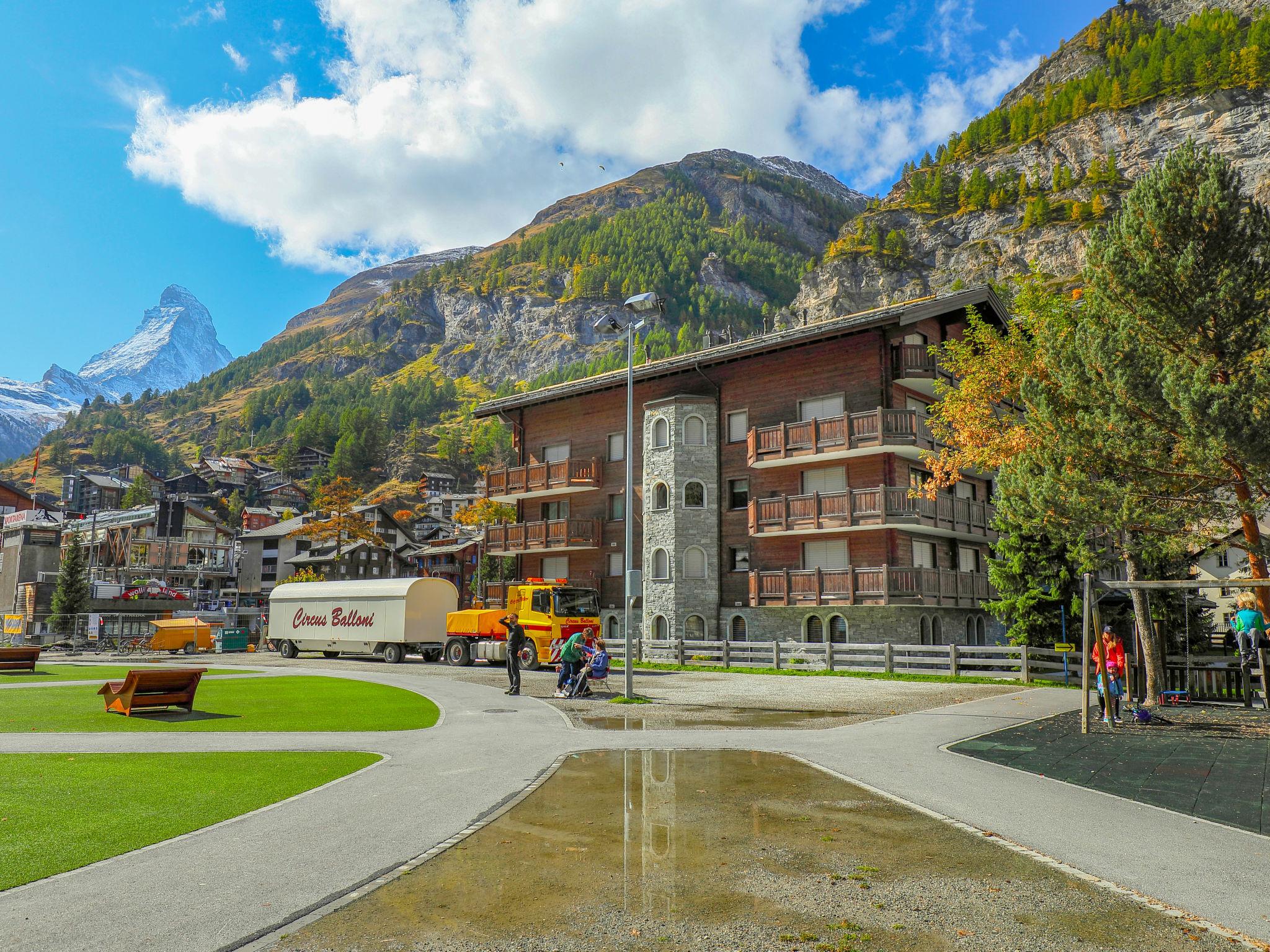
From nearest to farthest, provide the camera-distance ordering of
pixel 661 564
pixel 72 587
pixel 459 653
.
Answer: pixel 459 653
pixel 661 564
pixel 72 587

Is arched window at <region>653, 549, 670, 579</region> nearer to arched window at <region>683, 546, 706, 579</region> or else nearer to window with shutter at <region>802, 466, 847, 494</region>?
arched window at <region>683, 546, 706, 579</region>

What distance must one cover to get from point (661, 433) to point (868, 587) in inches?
480

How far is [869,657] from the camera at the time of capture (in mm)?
29812

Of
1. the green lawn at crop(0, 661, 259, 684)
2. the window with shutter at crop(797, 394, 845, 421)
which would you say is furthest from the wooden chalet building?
the green lawn at crop(0, 661, 259, 684)

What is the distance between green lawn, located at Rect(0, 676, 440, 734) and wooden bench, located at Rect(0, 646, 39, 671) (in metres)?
7.76

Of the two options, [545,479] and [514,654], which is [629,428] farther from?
[545,479]

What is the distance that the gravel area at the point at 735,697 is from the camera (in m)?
17.3

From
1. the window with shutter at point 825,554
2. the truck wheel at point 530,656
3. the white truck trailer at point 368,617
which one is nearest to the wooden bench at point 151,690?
the truck wheel at point 530,656

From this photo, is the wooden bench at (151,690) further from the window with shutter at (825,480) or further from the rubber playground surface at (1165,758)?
the window with shutter at (825,480)

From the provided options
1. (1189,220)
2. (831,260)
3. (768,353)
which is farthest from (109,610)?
(831,260)

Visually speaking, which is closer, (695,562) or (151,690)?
(151,690)

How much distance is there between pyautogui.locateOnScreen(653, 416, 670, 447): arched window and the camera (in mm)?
40281

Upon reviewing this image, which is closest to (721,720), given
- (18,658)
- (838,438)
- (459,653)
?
(459,653)

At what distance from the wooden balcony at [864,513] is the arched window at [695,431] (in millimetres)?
4282
